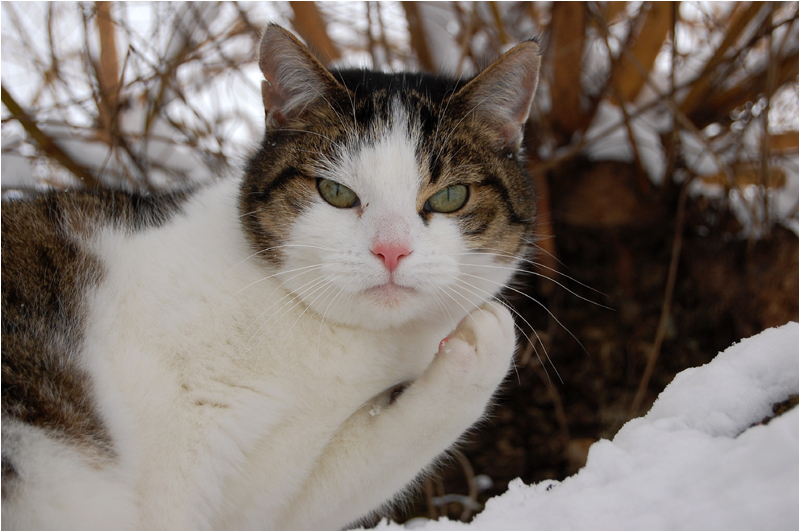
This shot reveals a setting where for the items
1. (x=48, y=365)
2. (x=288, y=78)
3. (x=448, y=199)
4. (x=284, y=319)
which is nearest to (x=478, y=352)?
(x=448, y=199)

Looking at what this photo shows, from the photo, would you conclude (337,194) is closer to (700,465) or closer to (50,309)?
(50,309)

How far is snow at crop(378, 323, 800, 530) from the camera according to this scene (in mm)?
800

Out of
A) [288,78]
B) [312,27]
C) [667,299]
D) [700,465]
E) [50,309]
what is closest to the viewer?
[700,465]

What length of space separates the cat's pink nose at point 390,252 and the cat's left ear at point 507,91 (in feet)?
1.80

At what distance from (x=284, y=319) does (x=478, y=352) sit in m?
0.52

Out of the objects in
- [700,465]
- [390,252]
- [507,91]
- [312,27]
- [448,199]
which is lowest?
[700,465]

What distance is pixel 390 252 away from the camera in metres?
1.21

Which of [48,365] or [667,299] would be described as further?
[667,299]

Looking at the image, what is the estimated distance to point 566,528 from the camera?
93 centimetres

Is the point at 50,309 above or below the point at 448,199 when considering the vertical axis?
below

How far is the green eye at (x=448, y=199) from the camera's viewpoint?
1372mm

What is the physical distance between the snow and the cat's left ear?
34.2 inches

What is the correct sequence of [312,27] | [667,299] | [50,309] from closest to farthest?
[50,309] < [667,299] < [312,27]

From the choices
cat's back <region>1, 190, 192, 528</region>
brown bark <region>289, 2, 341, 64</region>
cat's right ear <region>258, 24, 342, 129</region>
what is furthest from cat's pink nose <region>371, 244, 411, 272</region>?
brown bark <region>289, 2, 341, 64</region>
